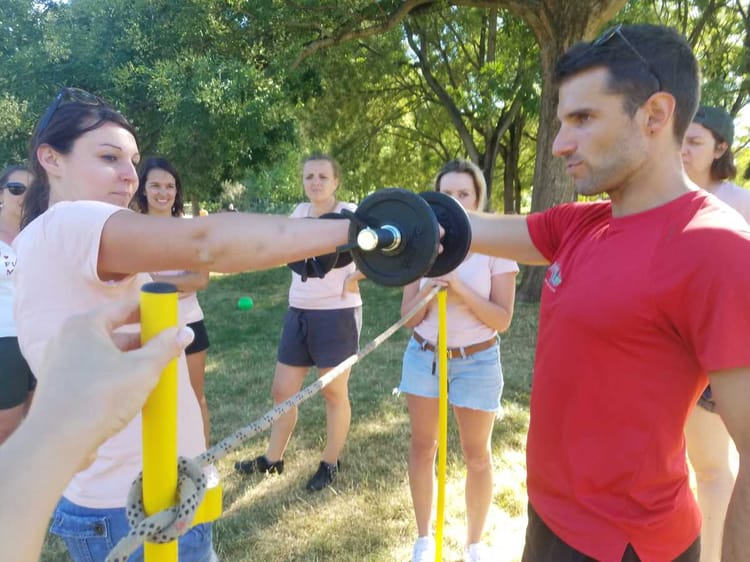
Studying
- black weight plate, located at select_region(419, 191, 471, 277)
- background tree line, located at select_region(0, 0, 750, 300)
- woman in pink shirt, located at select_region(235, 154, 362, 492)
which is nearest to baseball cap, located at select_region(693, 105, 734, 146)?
black weight plate, located at select_region(419, 191, 471, 277)

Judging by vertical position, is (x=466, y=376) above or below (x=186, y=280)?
below

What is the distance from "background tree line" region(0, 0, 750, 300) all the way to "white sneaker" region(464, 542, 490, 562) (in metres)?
4.05

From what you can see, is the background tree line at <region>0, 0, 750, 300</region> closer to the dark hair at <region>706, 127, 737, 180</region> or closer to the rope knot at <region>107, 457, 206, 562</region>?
the dark hair at <region>706, 127, 737, 180</region>

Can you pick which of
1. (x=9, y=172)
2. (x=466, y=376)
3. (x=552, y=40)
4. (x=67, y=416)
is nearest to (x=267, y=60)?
(x=9, y=172)

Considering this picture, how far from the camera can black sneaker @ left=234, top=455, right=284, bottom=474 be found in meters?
3.97

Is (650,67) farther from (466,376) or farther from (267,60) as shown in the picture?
(267,60)

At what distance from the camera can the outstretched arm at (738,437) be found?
126cm

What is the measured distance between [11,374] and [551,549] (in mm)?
2803

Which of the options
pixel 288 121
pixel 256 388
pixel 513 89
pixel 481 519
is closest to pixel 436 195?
pixel 481 519

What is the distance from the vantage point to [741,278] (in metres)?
1.25

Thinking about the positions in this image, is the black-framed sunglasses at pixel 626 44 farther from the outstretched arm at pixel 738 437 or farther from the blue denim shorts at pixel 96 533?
the blue denim shorts at pixel 96 533

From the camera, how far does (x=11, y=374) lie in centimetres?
298

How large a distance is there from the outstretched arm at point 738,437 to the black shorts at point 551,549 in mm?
288

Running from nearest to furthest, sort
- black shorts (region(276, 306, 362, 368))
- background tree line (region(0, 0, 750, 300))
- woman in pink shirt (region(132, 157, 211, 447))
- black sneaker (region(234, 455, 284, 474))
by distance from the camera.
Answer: woman in pink shirt (region(132, 157, 211, 447))
black shorts (region(276, 306, 362, 368))
black sneaker (region(234, 455, 284, 474))
background tree line (region(0, 0, 750, 300))
